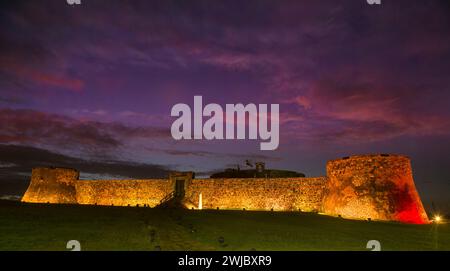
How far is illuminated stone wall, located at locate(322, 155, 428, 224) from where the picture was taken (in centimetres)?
2028

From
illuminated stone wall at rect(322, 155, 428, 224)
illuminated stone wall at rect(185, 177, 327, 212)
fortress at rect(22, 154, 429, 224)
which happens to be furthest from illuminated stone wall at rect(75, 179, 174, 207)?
illuminated stone wall at rect(322, 155, 428, 224)

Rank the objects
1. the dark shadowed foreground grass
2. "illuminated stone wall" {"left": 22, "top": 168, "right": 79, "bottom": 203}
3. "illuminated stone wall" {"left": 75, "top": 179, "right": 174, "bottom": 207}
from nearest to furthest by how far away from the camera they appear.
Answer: the dark shadowed foreground grass < "illuminated stone wall" {"left": 75, "top": 179, "right": 174, "bottom": 207} < "illuminated stone wall" {"left": 22, "top": 168, "right": 79, "bottom": 203}

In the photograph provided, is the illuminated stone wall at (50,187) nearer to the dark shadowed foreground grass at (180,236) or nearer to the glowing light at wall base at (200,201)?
the glowing light at wall base at (200,201)

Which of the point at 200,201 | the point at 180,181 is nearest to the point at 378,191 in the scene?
the point at 200,201

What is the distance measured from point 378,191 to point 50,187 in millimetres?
31469

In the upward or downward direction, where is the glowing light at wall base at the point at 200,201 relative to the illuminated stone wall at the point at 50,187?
downward

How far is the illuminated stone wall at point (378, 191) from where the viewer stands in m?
20.3

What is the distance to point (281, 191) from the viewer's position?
26.9 meters

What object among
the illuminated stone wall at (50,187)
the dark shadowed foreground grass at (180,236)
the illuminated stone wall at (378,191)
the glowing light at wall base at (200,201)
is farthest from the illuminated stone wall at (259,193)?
the illuminated stone wall at (50,187)

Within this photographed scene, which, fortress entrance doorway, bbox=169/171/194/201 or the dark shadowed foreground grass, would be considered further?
fortress entrance doorway, bbox=169/171/194/201

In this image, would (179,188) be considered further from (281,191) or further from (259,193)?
(281,191)

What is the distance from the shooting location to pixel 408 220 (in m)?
20.1

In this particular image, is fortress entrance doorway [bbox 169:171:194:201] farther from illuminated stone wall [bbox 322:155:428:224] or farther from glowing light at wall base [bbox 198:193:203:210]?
illuminated stone wall [bbox 322:155:428:224]
